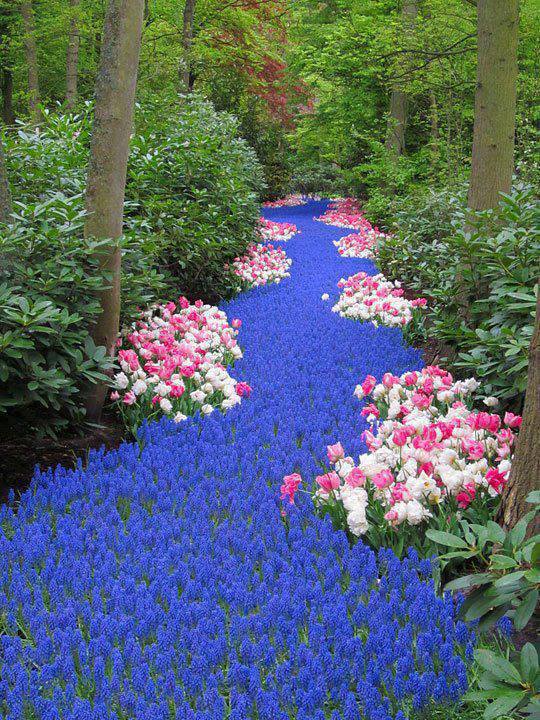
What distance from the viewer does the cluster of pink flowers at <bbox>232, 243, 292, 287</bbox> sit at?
916 cm

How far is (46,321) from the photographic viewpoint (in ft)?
11.2

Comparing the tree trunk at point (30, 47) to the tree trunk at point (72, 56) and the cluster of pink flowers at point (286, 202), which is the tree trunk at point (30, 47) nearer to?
the tree trunk at point (72, 56)

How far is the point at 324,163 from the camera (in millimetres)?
30984

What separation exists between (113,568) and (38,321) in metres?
1.33

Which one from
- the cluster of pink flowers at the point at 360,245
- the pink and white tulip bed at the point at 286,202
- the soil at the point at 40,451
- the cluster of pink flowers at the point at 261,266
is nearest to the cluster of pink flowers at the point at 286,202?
the pink and white tulip bed at the point at 286,202

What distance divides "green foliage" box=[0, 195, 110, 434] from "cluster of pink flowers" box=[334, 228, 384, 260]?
7.84m

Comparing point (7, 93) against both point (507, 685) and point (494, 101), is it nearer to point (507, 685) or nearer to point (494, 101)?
point (494, 101)

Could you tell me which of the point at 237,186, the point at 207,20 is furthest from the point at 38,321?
the point at 207,20

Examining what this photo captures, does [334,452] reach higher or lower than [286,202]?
lower

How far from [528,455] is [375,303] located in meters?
4.82

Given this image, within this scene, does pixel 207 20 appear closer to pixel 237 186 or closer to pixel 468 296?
pixel 237 186

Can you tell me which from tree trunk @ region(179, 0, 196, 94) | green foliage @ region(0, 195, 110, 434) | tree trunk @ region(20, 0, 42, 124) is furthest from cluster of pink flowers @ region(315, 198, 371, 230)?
green foliage @ region(0, 195, 110, 434)

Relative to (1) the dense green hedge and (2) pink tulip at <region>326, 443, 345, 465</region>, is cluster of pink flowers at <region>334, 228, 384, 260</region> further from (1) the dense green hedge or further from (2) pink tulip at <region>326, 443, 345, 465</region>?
(2) pink tulip at <region>326, 443, 345, 465</region>

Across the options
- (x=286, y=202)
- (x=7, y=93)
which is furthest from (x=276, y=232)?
(x=7, y=93)
